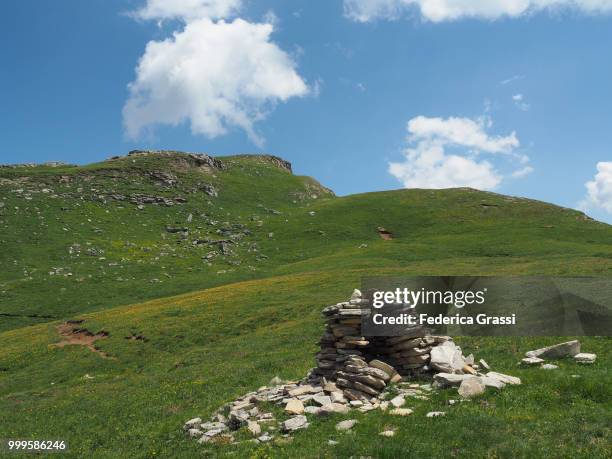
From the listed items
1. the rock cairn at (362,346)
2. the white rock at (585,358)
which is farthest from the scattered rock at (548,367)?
the rock cairn at (362,346)

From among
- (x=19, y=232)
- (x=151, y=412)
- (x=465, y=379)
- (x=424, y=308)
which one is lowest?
(x=151, y=412)

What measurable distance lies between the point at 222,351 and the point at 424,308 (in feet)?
68.5

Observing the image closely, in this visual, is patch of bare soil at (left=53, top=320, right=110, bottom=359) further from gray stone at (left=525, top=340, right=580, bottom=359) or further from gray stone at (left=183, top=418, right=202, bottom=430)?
gray stone at (left=525, top=340, right=580, bottom=359)

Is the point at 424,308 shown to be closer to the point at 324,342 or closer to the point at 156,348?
the point at 324,342

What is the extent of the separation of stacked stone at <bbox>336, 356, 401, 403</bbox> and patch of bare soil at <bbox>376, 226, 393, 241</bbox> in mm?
95205

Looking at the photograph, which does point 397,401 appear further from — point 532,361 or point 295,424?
point 532,361

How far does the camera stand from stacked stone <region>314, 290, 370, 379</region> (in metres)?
21.3

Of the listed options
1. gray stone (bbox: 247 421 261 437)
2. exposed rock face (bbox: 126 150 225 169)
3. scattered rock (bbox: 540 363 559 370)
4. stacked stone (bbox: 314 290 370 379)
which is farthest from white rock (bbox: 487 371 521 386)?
exposed rock face (bbox: 126 150 225 169)

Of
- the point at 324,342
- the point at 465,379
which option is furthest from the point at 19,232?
the point at 465,379

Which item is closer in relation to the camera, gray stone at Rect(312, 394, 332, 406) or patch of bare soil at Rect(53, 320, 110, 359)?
gray stone at Rect(312, 394, 332, 406)

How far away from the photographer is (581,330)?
2694cm

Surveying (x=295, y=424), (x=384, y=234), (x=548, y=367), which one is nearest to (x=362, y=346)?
(x=295, y=424)

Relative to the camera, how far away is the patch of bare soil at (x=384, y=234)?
379 feet

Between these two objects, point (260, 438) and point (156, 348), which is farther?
point (156, 348)
